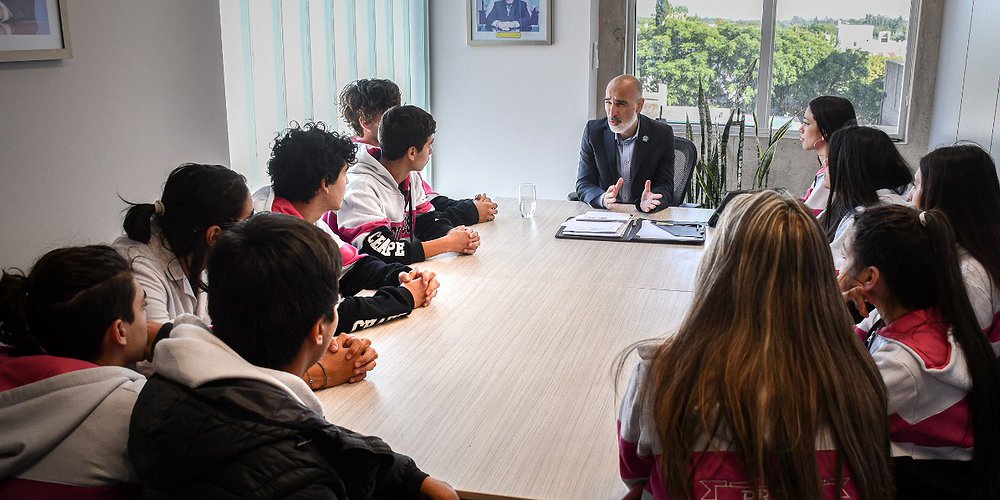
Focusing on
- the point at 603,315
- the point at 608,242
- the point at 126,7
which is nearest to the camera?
the point at 603,315

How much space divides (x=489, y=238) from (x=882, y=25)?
11.2 ft

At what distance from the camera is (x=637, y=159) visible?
4.42 m

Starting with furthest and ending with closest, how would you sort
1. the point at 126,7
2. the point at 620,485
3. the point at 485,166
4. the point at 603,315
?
the point at 485,166 → the point at 126,7 → the point at 603,315 → the point at 620,485

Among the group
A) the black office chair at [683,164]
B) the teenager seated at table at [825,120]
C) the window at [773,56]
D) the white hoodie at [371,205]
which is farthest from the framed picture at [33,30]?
the window at [773,56]

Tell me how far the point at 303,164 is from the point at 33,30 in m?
0.81

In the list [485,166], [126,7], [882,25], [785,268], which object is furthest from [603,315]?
[882,25]

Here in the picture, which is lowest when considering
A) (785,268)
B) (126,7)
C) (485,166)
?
(485,166)

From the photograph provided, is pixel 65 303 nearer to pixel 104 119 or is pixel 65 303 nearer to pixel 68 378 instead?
pixel 68 378

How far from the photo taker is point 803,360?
4.25ft

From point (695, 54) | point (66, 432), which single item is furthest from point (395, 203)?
point (695, 54)

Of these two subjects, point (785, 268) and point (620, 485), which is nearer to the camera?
point (785, 268)

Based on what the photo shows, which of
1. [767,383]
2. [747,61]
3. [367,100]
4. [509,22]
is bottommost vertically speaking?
[767,383]

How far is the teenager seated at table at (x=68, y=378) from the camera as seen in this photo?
4.18ft

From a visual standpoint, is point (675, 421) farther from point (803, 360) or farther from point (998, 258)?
point (998, 258)
